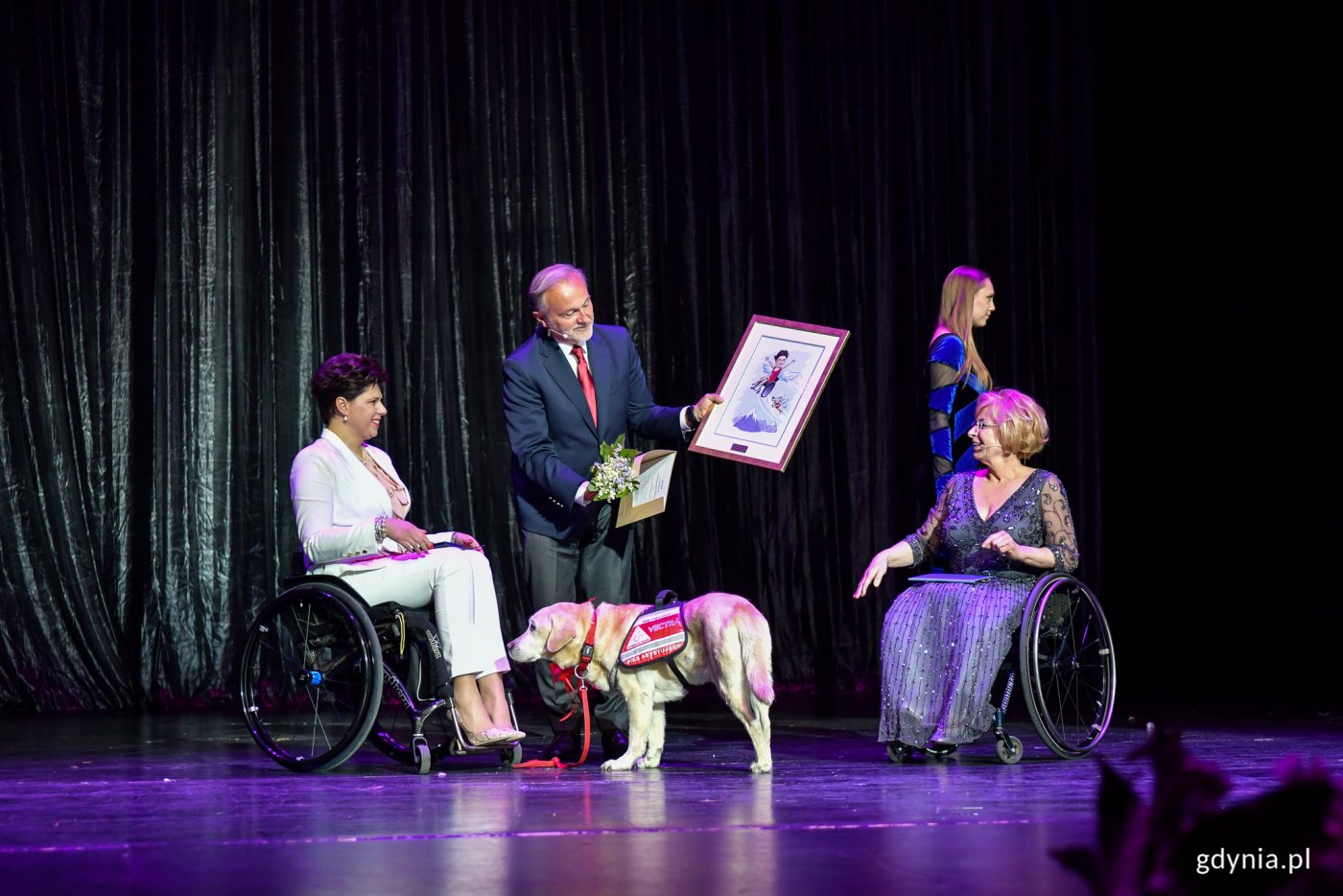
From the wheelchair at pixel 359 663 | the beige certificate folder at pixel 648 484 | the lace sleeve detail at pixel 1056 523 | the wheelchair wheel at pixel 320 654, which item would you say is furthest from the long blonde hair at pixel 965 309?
the wheelchair wheel at pixel 320 654

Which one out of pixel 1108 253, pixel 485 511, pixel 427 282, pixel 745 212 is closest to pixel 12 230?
pixel 427 282

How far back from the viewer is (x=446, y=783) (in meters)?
3.42

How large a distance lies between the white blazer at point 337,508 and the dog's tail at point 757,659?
3.10 ft

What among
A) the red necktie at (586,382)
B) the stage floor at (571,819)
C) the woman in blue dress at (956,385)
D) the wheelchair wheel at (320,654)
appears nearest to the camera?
the stage floor at (571,819)

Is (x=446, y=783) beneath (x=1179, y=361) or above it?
beneath

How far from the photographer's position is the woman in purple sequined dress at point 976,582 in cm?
378

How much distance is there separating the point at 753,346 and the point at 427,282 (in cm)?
229

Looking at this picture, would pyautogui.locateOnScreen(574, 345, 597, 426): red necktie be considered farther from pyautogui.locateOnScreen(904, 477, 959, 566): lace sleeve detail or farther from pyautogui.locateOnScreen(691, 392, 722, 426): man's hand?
pyautogui.locateOnScreen(904, 477, 959, 566): lace sleeve detail

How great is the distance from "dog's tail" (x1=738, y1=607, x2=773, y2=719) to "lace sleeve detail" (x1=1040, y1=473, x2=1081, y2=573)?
0.82 metres

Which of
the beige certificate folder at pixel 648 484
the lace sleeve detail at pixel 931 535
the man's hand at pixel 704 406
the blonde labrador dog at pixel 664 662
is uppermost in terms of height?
the man's hand at pixel 704 406

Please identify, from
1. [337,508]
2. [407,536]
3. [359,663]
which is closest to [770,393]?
[407,536]

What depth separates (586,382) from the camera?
4305 mm

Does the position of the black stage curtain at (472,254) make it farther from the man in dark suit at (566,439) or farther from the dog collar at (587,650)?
the dog collar at (587,650)

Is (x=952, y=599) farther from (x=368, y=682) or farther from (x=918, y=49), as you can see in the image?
(x=918, y=49)
